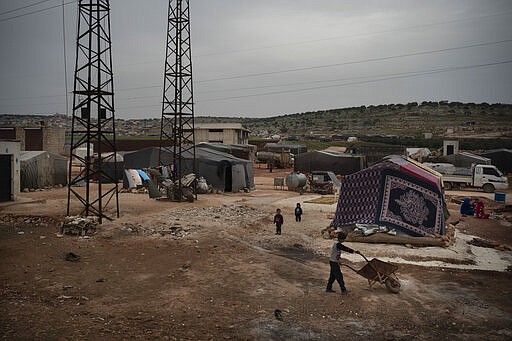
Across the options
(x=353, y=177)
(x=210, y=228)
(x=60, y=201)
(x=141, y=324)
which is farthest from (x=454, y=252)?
(x=60, y=201)

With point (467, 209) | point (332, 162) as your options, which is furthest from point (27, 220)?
point (332, 162)

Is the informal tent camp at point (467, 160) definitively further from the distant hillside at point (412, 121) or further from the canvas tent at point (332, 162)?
the distant hillside at point (412, 121)

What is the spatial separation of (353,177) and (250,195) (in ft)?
45.6

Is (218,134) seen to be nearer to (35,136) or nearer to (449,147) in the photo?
(35,136)

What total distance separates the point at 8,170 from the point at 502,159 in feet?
142

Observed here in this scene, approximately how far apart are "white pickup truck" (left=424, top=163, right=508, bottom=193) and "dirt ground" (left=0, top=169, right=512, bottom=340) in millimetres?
15732

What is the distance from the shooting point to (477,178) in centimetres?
3278

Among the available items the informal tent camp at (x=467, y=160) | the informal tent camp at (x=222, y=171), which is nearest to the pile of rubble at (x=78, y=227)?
the informal tent camp at (x=222, y=171)

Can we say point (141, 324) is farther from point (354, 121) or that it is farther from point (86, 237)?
point (354, 121)

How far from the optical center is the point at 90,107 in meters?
17.1

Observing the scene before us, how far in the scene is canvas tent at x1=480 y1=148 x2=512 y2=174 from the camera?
43897 mm

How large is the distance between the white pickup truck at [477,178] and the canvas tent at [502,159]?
12616 millimetres

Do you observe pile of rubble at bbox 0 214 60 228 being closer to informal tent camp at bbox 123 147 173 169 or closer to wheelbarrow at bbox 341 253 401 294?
wheelbarrow at bbox 341 253 401 294

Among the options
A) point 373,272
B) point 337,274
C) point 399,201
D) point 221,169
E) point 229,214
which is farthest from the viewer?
point 221,169
